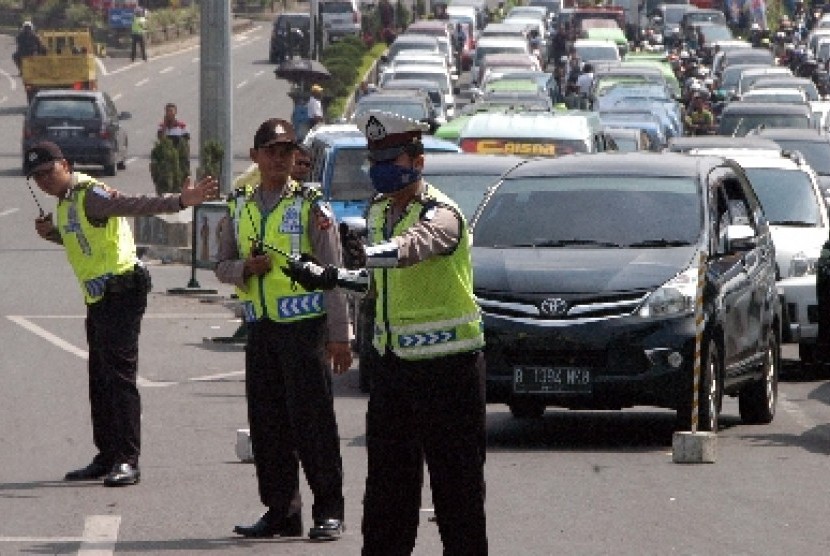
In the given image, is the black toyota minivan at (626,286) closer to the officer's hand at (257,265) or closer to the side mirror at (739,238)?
the side mirror at (739,238)

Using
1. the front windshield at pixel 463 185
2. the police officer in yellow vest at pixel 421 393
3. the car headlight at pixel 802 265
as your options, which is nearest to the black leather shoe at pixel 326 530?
the police officer in yellow vest at pixel 421 393

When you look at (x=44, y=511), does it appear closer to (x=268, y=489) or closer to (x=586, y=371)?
(x=268, y=489)

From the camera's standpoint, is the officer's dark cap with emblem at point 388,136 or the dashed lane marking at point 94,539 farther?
the dashed lane marking at point 94,539

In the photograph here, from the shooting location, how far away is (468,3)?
9094 cm

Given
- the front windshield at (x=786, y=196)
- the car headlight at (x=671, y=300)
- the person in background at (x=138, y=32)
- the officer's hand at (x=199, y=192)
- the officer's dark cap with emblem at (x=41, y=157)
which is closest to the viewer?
the officer's hand at (x=199, y=192)

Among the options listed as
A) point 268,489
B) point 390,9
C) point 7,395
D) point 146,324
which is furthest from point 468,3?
point 268,489

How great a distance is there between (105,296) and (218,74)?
62.3 feet

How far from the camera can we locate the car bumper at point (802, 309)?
19.1m

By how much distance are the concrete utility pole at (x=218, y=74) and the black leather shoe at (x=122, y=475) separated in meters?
18.1

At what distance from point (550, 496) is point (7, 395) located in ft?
17.6

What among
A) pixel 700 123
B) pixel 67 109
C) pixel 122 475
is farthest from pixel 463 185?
pixel 67 109

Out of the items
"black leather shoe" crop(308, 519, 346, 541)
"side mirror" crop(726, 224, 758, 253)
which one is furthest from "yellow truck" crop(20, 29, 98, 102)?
"black leather shoe" crop(308, 519, 346, 541)

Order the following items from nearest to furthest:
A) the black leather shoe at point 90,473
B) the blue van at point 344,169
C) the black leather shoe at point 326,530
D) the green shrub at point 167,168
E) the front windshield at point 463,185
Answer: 1. the black leather shoe at point 326,530
2. the black leather shoe at point 90,473
3. the front windshield at point 463,185
4. the blue van at point 344,169
5. the green shrub at point 167,168

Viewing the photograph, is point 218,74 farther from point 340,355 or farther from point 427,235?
point 427,235
